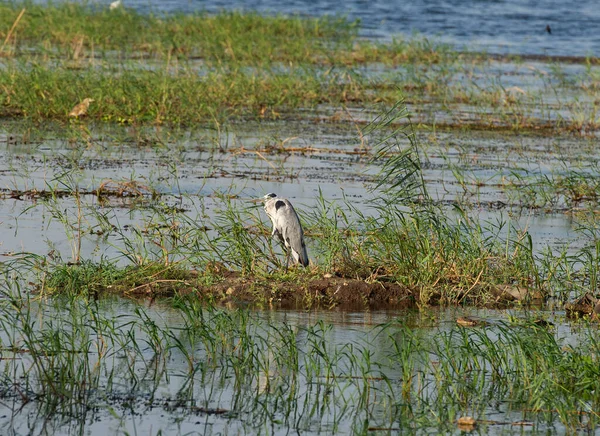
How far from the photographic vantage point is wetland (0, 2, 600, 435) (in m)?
5.12

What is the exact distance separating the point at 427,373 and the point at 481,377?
0.28 metres

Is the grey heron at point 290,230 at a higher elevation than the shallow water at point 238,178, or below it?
higher

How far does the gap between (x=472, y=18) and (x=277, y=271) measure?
2662 centimetres

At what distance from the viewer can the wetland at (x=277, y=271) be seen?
202 inches

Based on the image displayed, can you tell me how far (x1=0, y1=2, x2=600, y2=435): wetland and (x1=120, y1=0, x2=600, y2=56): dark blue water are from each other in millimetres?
12288

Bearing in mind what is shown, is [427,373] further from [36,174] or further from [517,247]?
[36,174]

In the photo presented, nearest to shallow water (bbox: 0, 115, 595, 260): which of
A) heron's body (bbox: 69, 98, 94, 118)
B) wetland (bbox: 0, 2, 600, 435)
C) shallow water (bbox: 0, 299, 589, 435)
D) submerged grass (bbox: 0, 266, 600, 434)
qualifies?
wetland (bbox: 0, 2, 600, 435)

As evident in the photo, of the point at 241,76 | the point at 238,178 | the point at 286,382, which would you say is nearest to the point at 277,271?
the point at 286,382

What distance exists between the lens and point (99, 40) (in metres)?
20.9

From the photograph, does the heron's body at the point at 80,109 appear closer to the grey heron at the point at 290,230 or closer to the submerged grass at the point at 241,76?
the submerged grass at the point at 241,76

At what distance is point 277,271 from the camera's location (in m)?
7.26

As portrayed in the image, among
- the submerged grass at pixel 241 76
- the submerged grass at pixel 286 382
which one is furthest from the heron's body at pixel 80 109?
the submerged grass at pixel 286 382

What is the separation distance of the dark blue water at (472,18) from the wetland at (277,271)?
40.3ft

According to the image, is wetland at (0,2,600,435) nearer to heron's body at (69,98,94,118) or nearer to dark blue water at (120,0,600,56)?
heron's body at (69,98,94,118)
